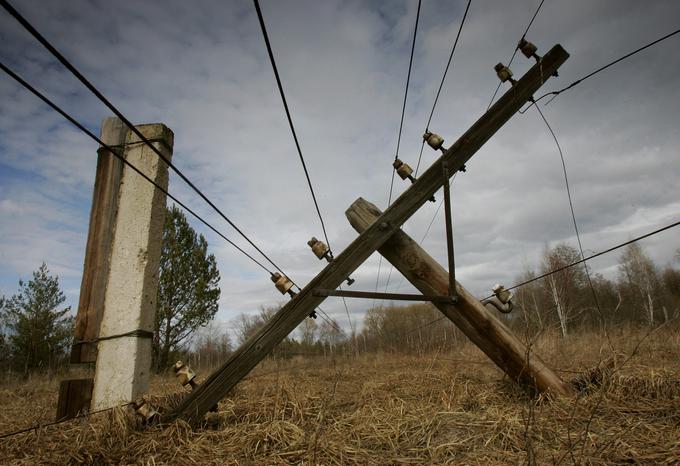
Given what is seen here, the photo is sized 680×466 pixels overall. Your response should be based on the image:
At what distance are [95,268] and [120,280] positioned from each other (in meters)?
0.31

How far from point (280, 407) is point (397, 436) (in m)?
1.15

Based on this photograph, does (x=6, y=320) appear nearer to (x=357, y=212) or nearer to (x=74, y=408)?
(x=74, y=408)

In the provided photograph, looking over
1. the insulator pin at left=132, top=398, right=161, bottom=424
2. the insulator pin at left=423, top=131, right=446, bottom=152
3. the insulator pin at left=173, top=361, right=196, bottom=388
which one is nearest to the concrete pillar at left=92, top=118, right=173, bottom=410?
the insulator pin at left=132, top=398, right=161, bottom=424

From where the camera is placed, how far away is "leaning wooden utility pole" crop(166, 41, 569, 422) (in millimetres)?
2738

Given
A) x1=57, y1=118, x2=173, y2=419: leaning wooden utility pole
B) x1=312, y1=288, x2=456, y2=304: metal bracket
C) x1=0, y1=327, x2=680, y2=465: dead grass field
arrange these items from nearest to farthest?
x1=0, y1=327, x2=680, y2=465: dead grass field → x1=312, y1=288, x2=456, y2=304: metal bracket → x1=57, y1=118, x2=173, y2=419: leaning wooden utility pole

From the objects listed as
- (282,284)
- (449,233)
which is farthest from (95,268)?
(449,233)

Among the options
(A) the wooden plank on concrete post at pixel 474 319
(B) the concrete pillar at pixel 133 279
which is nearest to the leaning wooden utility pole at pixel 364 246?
(A) the wooden plank on concrete post at pixel 474 319

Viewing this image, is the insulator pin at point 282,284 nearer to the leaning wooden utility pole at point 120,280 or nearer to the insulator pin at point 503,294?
the leaning wooden utility pole at point 120,280

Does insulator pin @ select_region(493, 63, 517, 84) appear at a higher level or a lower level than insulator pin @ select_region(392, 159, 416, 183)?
higher

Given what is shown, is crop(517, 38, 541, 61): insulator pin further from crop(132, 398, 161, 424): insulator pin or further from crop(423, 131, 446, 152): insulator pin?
crop(132, 398, 161, 424): insulator pin

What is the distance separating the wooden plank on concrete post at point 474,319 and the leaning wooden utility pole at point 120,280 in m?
2.25

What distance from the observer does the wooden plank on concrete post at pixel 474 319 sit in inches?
113

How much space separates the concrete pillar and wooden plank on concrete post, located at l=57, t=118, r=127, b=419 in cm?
7

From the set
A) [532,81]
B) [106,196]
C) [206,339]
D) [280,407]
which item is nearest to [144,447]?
[280,407]
